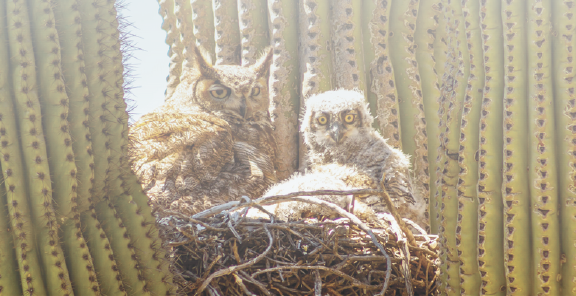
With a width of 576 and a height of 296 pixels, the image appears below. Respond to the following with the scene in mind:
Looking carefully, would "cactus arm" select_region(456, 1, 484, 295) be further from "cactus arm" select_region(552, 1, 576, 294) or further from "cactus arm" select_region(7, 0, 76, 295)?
"cactus arm" select_region(7, 0, 76, 295)

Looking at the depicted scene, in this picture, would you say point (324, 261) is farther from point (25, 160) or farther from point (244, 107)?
point (244, 107)

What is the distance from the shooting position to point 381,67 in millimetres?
3699

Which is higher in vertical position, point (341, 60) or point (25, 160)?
point (341, 60)

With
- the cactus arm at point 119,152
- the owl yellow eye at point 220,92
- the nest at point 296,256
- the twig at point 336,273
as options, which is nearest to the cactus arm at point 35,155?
the cactus arm at point 119,152

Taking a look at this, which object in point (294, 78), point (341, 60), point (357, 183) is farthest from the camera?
point (294, 78)

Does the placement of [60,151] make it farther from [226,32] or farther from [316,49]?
[226,32]

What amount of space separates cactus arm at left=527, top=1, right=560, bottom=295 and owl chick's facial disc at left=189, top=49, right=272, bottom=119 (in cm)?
250

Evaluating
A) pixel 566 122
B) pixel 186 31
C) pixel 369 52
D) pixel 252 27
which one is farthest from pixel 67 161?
pixel 186 31

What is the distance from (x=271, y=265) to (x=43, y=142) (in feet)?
3.79

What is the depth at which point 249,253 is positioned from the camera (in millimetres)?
2400

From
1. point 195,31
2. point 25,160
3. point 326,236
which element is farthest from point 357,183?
point 195,31

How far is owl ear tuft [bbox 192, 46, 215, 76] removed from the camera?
4.34m

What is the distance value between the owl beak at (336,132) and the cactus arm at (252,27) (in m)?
1.14

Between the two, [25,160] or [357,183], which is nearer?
[25,160]
